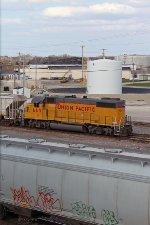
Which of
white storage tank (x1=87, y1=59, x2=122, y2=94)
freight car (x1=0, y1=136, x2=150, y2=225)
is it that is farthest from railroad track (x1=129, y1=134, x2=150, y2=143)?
white storage tank (x1=87, y1=59, x2=122, y2=94)

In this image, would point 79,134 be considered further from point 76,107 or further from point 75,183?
point 75,183

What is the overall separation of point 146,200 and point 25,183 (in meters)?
4.33

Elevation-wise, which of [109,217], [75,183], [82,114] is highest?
[82,114]

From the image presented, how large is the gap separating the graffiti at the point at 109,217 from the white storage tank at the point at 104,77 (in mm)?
64583

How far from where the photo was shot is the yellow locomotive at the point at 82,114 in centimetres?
3284

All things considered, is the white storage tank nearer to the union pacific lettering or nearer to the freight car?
the union pacific lettering

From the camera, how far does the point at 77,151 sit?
12648mm

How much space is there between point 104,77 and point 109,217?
6670 cm

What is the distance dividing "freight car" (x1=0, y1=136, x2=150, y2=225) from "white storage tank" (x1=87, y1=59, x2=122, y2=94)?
6234 centimetres

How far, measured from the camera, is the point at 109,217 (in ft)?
37.3

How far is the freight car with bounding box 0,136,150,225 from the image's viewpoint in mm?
10984

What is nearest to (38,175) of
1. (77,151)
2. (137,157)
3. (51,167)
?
(51,167)

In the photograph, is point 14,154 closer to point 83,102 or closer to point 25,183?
point 25,183

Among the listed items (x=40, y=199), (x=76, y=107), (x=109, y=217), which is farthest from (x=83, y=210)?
(x=76, y=107)
